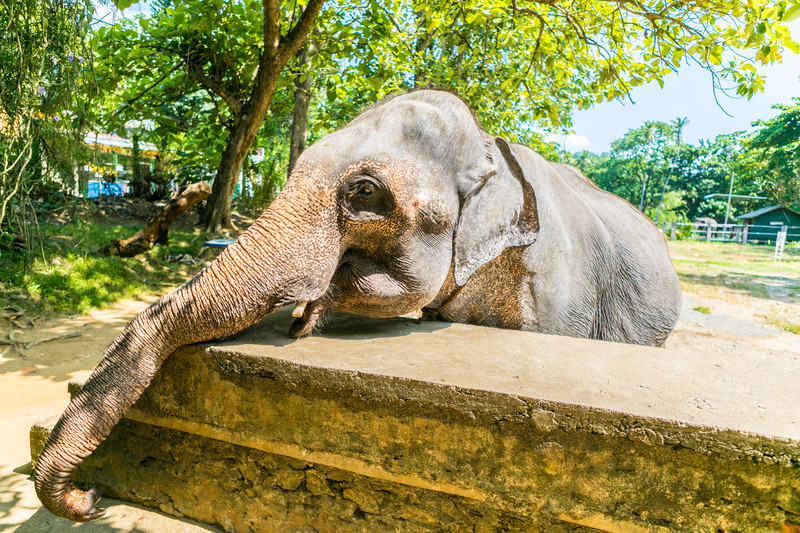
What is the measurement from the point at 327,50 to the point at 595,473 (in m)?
7.83

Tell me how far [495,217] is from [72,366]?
422 centimetres

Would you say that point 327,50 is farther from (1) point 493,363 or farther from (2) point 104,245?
(1) point 493,363

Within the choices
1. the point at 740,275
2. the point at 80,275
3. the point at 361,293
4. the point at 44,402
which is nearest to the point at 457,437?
the point at 361,293

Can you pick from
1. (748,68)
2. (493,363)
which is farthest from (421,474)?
(748,68)

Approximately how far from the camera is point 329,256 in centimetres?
201

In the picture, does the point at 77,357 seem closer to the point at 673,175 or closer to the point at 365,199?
the point at 365,199

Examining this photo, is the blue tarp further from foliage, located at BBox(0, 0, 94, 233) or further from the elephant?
the elephant

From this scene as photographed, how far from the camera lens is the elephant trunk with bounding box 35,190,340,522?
75.5 inches

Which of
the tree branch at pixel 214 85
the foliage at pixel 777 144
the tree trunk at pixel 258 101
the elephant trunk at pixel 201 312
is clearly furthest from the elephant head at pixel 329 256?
the foliage at pixel 777 144

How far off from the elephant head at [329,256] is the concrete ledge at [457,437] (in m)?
0.19

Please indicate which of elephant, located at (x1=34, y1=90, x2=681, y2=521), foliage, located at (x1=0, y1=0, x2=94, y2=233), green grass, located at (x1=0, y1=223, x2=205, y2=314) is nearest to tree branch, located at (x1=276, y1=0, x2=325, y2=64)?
foliage, located at (x1=0, y1=0, x2=94, y2=233)

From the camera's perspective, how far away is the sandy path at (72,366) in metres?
2.31

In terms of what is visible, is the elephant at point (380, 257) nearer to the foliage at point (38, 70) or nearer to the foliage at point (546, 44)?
the foliage at point (546, 44)

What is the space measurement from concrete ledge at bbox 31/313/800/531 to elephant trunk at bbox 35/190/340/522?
0.17 m
